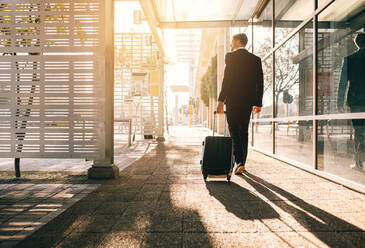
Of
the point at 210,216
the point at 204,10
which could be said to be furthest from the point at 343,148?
the point at 204,10

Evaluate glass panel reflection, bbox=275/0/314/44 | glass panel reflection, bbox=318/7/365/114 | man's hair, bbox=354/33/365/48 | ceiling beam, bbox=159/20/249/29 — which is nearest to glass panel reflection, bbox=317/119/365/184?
glass panel reflection, bbox=318/7/365/114

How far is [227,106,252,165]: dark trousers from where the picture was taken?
11.8 ft

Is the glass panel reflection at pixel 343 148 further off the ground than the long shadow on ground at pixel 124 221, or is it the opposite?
the glass panel reflection at pixel 343 148

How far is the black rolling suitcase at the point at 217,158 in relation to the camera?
3.16 meters

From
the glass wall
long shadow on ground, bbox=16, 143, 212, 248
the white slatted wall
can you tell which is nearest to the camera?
long shadow on ground, bbox=16, 143, 212, 248

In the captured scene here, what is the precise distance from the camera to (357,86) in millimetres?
2871

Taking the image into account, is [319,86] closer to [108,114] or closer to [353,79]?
[353,79]

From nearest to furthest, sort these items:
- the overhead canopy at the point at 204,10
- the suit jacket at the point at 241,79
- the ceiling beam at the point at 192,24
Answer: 1. the suit jacket at the point at 241,79
2. the overhead canopy at the point at 204,10
3. the ceiling beam at the point at 192,24

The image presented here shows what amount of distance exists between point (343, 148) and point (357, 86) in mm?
692

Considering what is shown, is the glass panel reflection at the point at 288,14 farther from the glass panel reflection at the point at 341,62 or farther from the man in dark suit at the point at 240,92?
the man in dark suit at the point at 240,92

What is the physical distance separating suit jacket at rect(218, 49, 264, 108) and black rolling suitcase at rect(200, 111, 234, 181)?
2.26 feet

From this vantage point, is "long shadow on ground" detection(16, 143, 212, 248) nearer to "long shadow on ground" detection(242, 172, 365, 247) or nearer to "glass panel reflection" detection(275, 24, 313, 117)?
"long shadow on ground" detection(242, 172, 365, 247)

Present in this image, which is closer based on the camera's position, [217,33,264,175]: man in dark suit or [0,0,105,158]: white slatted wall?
[0,0,105,158]: white slatted wall

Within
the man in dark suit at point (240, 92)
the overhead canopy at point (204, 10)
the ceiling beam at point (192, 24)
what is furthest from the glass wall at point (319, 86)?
the ceiling beam at point (192, 24)
